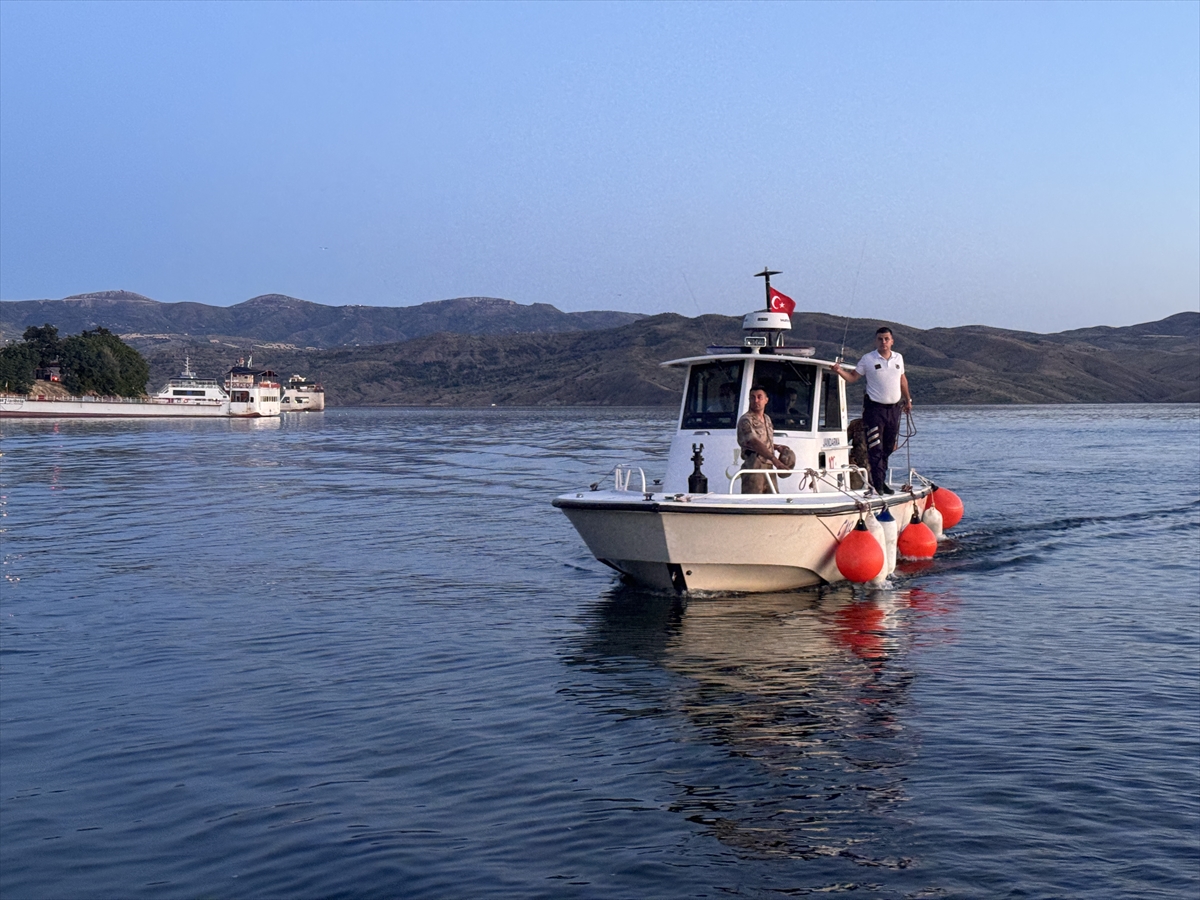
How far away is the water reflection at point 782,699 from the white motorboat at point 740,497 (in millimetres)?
506

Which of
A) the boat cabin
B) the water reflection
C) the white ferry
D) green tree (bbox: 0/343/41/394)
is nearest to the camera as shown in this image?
the water reflection

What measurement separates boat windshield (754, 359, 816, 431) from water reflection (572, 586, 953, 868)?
2.57 m

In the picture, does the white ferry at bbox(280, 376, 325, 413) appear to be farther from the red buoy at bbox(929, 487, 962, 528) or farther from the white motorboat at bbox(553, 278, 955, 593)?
the white motorboat at bbox(553, 278, 955, 593)

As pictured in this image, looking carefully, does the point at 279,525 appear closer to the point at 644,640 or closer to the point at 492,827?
the point at 644,640

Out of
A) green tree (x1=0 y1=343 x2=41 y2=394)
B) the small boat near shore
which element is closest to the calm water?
the small boat near shore

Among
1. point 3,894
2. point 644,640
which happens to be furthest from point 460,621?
point 3,894

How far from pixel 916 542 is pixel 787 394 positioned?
3817 millimetres

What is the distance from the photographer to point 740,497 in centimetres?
1520

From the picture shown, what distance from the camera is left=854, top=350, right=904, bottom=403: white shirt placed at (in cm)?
1781

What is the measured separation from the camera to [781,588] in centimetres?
1631

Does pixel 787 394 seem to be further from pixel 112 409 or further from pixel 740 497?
pixel 112 409

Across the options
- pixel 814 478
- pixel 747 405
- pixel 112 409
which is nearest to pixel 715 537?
pixel 814 478

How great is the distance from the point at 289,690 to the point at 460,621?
378 centimetres

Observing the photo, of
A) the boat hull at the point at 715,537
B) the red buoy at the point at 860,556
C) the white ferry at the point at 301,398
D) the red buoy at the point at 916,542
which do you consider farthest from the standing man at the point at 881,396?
the white ferry at the point at 301,398
